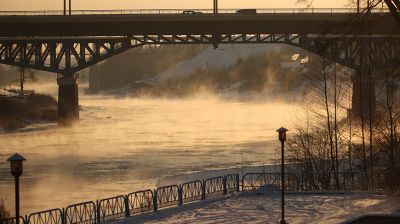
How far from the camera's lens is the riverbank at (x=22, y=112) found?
7644 cm

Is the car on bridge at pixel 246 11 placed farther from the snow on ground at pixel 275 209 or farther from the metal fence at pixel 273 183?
the snow on ground at pixel 275 209

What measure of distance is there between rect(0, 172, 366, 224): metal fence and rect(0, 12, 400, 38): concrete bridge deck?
35023 mm

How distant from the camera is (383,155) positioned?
41.7m

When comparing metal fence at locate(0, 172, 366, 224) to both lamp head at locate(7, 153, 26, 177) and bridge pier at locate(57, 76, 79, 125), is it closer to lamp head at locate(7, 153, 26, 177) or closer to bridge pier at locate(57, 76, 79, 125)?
lamp head at locate(7, 153, 26, 177)

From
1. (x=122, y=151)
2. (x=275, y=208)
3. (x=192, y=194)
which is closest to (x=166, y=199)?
(x=192, y=194)

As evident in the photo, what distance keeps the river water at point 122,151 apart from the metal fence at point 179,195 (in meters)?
2.23

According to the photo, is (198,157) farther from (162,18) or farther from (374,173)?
(162,18)

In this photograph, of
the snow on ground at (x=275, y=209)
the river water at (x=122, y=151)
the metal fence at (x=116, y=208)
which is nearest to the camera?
the snow on ground at (x=275, y=209)

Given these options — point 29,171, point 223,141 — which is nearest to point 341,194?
point 29,171

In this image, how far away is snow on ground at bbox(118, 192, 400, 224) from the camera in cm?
2650

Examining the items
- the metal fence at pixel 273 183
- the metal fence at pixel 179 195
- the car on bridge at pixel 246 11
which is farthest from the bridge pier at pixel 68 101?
the metal fence at pixel 273 183

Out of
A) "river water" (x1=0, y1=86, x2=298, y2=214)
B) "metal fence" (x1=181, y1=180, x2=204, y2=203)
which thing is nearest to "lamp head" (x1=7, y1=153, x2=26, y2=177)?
"metal fence" (x1=181, y1=180, x2=204, y2=203)

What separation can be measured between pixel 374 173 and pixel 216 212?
24.0ft

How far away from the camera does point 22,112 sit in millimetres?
83500
